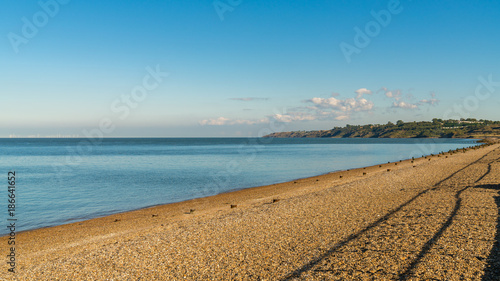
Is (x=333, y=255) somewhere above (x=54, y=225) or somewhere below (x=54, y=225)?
above

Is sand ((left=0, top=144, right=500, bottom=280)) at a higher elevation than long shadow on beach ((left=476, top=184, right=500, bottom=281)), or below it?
below

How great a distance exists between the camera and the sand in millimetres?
8523

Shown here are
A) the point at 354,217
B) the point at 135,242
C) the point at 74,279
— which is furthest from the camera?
the point at 354,217

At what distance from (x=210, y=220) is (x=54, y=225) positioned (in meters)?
9.80

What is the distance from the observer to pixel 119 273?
9.15 meters

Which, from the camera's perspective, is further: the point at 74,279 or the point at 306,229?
the point at 306,229

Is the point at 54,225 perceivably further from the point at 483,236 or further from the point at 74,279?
the point at 483,236

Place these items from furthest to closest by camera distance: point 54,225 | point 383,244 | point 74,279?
point 54,225
point 383,244
point 74,279

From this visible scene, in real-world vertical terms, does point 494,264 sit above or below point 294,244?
above

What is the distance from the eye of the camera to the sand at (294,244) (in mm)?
8523

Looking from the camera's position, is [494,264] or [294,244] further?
[294,244]

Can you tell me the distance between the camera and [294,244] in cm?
1088

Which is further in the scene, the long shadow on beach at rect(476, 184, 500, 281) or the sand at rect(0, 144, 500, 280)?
the sand at rect(0, 144, 500, 280)

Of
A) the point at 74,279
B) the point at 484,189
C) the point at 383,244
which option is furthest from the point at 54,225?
the point at 484,189
